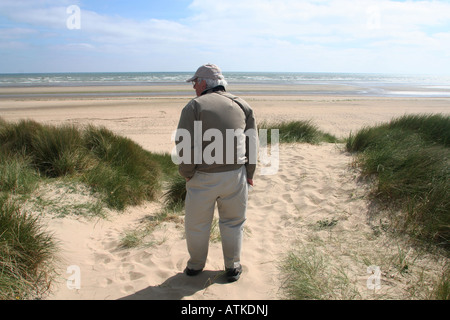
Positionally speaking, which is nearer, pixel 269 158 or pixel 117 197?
pixel 117 197

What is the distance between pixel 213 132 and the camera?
263 centimetres

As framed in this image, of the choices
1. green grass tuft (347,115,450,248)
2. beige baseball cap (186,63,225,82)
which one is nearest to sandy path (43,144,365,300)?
green grass tuft (347,115,450,248)

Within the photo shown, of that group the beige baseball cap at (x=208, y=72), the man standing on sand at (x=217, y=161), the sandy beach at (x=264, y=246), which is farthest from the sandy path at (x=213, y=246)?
the beige baseball cap at (x=208, y=72)

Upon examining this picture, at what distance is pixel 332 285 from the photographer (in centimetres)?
284

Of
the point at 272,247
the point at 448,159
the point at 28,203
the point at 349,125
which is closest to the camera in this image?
the point at 272,247

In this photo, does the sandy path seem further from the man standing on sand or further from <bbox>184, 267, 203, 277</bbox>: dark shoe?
the man standing on sand

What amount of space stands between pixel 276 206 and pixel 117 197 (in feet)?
8.06

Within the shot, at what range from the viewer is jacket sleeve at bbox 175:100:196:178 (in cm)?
261

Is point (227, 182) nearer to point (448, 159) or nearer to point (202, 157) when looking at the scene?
point (202, 157)

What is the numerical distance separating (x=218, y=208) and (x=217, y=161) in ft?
1.42

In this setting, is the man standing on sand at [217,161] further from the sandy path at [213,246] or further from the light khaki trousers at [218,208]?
the sandy path at [213,246]

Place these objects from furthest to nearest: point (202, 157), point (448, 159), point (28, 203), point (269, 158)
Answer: point (269, 158) → point (448, 159) → point (28, 203) → point (202, 157)

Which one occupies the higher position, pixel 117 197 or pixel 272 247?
pixel 117 197
